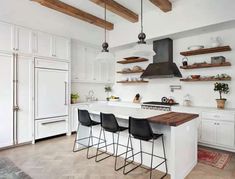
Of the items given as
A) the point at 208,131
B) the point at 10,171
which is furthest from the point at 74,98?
the point at 208,131

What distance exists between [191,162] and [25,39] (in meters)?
4.35

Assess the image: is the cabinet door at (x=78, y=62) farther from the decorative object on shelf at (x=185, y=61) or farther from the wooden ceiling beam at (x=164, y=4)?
the decorative object on shelf at (x=185, y=61)

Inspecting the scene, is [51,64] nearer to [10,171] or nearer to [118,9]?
[118,9]

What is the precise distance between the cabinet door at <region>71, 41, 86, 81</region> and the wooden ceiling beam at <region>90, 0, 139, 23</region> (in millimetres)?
1737

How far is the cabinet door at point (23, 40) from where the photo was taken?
12.4ft

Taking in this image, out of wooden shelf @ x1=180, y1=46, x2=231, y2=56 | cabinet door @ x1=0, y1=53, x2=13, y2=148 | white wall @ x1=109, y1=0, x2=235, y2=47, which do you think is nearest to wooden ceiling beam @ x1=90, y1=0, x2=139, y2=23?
white wall @ x1=109, y1=0, x2=235, y2=47

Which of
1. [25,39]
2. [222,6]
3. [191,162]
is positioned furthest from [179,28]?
A: [25,39]

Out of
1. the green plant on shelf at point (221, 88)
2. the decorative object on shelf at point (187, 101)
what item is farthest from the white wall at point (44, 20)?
the green plant on shelf at point (221, 88)

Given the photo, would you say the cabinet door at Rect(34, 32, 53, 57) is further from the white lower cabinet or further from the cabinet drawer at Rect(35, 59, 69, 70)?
the white lower cabinet

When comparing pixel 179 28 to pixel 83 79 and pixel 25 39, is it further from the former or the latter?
pixel 25 39

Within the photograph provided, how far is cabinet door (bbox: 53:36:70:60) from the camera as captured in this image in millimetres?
4484

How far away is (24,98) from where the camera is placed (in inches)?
154

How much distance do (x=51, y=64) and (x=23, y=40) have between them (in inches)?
32.8

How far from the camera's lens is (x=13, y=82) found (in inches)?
147
